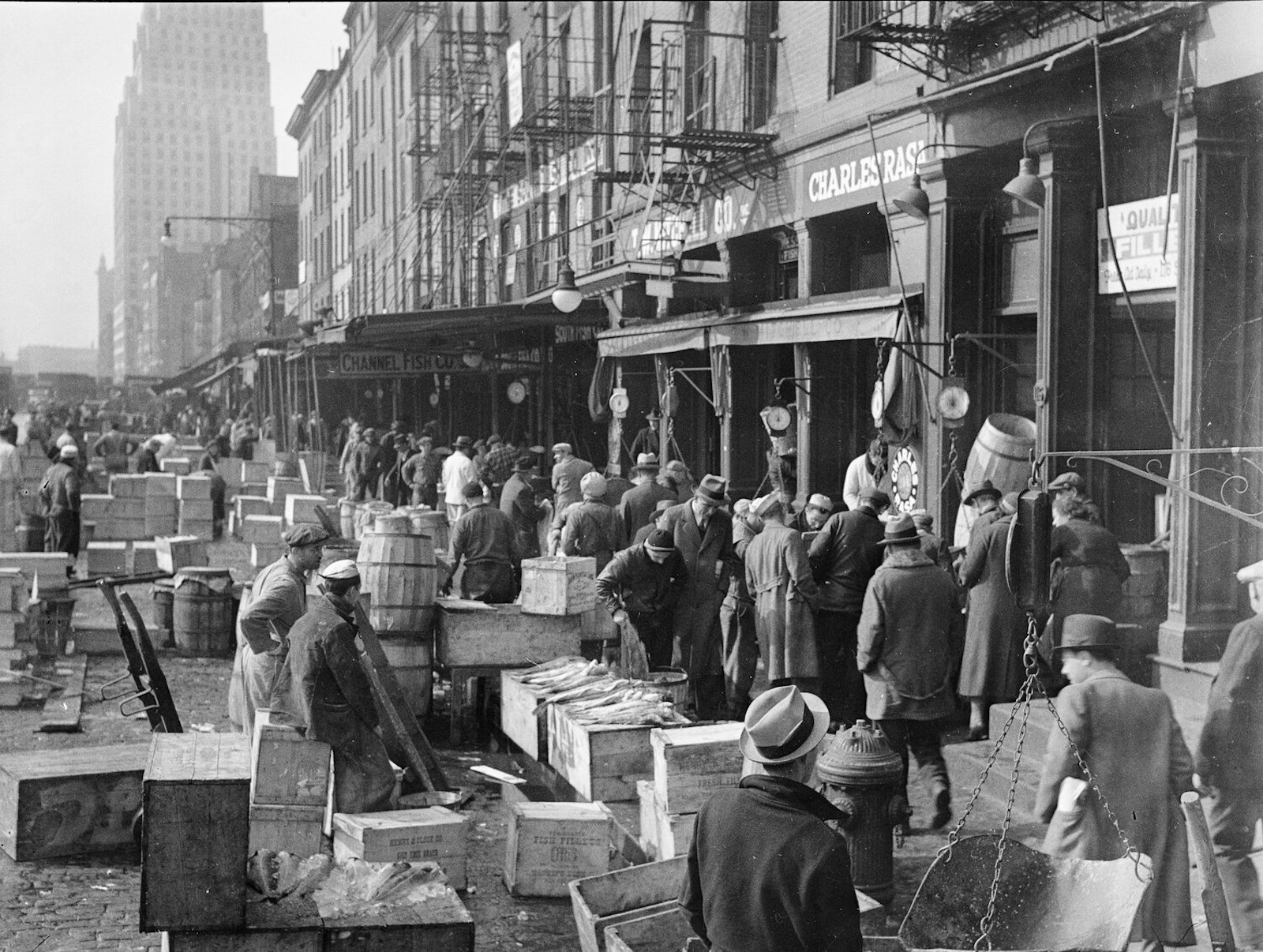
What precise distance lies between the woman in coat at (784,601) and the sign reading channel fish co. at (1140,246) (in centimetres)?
373

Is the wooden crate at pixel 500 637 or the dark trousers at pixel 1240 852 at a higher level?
the wooden crate at pixel 500 637

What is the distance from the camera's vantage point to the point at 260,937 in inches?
223

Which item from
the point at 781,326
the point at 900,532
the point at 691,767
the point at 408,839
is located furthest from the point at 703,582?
the point at 781,326

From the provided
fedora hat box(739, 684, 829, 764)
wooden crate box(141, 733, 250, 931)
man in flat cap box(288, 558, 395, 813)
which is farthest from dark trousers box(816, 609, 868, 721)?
fedora hat box(739, 684, 829, 764)

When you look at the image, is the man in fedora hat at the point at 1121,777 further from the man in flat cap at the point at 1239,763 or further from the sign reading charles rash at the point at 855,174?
the sign reading charles rash at the point at 855,174

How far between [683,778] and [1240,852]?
2817mm

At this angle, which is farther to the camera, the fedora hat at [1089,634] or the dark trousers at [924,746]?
the dark trousers at [924,746]

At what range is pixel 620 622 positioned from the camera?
1052cm

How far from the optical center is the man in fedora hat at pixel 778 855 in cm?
389

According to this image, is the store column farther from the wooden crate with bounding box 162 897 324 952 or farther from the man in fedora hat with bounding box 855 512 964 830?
the wooden crate with bounding box 162 897 324 952

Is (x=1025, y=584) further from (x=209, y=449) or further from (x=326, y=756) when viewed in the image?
(x=209, y=449)

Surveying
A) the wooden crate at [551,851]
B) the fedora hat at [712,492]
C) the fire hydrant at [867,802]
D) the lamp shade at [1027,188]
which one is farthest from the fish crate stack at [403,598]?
the lamp shade at [1027,188]

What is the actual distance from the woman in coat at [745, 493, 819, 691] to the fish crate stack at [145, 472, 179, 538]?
12.9 meters

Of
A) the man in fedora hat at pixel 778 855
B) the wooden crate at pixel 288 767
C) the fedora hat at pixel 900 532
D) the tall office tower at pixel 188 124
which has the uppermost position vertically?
the tall office tower at pixel 188 124
